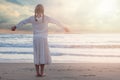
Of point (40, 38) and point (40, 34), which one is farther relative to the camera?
point (40, 38)

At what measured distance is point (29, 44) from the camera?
1067 inches

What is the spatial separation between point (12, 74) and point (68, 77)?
1.47 metres

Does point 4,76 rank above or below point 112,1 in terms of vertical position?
below

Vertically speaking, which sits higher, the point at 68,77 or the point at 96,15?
the point at 96,15

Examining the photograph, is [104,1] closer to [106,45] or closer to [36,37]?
[106,45]

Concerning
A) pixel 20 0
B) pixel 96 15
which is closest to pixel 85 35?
pixel 96 15

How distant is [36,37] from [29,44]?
1754 cm

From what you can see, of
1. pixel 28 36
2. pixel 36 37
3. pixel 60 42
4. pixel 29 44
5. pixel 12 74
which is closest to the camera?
pixel 36 37

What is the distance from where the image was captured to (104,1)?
28.4 m

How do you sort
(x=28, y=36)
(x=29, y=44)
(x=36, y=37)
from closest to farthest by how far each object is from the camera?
(x=36, y=37), (x=29, y=44), (x=28, y=36)

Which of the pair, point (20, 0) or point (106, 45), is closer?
point (106, 45)

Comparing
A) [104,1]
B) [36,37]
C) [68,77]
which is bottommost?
[68,77]

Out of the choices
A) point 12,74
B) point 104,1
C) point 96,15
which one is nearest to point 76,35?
point 96,15

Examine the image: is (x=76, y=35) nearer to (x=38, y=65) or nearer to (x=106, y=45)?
(x=106, y=45)
